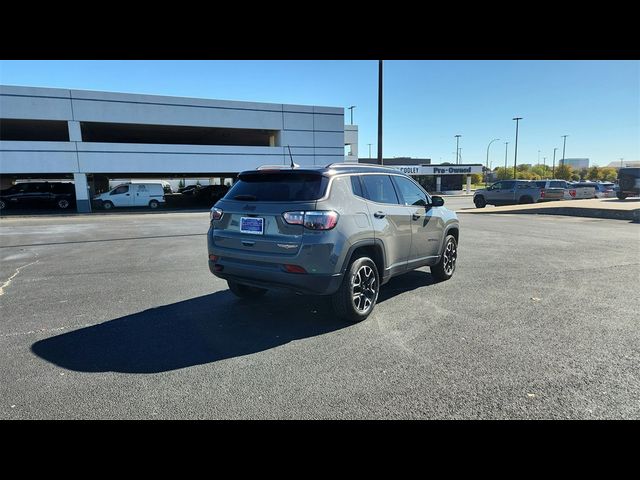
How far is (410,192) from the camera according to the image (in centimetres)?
607

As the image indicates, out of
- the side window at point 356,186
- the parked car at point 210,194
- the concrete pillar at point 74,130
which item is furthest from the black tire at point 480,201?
the concrete pillar at point 74,130

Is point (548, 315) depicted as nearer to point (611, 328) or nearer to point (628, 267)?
point (611, 328)

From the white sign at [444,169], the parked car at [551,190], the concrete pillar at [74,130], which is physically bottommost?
the parked car at [551,190]

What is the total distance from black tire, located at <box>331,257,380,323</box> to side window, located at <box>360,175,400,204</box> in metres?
0.86

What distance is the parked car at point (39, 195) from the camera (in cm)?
2644

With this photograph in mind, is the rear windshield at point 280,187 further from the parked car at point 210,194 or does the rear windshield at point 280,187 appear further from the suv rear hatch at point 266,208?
the parked car at point 210,194

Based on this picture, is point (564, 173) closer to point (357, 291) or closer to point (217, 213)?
point (357, 291)

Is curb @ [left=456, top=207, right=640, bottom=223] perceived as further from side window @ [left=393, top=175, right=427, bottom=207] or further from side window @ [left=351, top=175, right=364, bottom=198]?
side window @ [left=351, top=175, right=364, bottom=198]

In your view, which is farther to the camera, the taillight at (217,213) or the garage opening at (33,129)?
the garage opening at (33,129)

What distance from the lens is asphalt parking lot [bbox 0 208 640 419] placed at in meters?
3.03

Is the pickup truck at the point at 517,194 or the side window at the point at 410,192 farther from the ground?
Result: the side window at the point at 410,192

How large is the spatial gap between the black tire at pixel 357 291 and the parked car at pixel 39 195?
1126 inches

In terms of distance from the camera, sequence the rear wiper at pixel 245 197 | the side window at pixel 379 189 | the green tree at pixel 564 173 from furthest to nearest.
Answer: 1. the green tree at pixel 564 173
2. the side window at pixel 379 189
3. the rear wiper at pixel 245 197
